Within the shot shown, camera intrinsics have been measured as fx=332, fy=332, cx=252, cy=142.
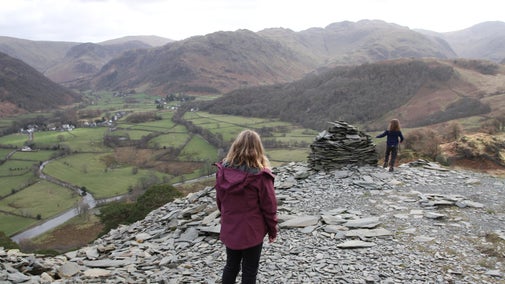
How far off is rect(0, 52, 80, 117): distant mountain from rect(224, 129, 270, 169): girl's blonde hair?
184388 millimetres

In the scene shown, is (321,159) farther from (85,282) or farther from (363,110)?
(363,110)

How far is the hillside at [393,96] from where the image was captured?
92312 mm

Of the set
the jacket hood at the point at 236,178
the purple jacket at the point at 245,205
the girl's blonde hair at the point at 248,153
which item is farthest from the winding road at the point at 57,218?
the girl's blonde hair at the point at 248,153

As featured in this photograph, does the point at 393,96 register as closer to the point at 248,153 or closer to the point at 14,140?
the point at 248,153

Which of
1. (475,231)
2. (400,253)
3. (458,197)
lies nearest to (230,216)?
(400,253)

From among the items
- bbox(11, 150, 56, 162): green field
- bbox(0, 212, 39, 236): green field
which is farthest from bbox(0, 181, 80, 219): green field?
bbox(11, 150, 56, 162): green field

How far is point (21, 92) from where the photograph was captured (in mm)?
176750

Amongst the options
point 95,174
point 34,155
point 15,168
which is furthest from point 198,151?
point 34,155

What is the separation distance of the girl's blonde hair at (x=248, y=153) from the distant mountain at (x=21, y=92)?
184388 mm

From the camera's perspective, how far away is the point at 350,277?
316 inches

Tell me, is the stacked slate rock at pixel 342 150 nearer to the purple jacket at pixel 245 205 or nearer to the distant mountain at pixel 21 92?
the purple jacket at pixel 245 205

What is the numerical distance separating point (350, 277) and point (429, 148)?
19865mm

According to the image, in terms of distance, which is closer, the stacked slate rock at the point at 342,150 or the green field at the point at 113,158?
the stacked slate rock at the point at 342,150

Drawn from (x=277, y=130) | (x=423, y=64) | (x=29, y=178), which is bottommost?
(x=29, y=178)
